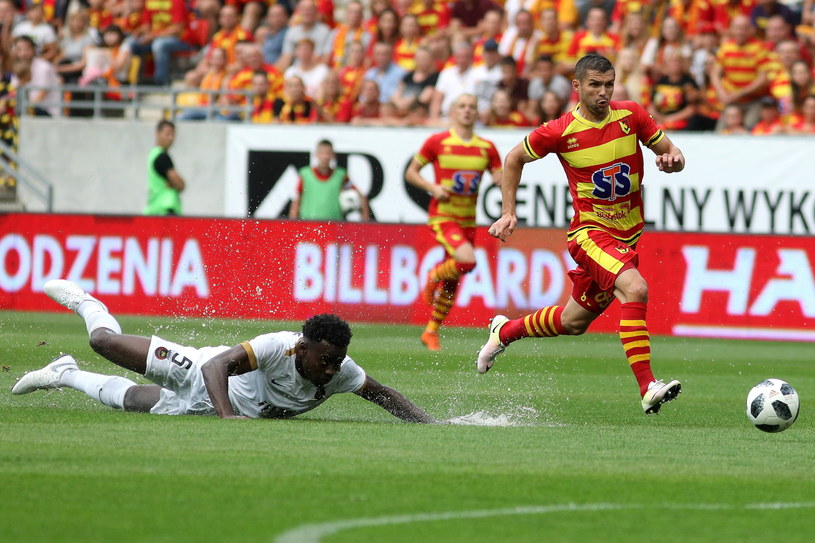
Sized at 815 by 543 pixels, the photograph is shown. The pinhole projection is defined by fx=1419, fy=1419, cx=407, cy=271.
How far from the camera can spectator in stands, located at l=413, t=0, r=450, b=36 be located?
22.0m

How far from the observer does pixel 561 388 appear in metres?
11.8

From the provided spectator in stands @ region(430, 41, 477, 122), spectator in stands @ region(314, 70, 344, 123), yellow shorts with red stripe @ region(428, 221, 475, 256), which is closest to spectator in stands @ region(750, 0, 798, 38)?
spectator in stands @ region(430, 41, 477, 122)

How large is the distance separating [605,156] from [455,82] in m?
11.2

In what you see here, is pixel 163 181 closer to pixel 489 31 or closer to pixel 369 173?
pixel 369 173

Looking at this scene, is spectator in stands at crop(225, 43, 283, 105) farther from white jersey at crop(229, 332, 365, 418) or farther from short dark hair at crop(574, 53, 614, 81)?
white jersey at crop(229, 332, 365, 418)

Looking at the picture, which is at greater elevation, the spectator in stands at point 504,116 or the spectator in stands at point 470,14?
the spectator in stands at point 470,14

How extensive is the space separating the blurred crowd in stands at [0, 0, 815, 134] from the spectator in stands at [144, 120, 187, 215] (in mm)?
2421

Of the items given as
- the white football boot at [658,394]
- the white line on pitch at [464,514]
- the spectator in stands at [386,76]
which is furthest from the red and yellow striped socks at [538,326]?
the spectator in stands at [386,76]

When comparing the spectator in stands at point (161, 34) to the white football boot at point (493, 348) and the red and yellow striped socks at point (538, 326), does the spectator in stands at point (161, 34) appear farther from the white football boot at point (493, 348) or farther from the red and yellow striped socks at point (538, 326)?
the red and yellow striped socks at point (538, 326)

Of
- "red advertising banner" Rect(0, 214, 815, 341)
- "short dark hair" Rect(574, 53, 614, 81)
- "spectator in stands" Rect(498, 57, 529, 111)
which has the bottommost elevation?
"red advertising banner" Rect(0, 214, 815, 341)

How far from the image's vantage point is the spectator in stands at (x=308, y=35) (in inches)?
873

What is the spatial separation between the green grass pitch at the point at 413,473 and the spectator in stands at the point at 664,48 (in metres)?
9.37

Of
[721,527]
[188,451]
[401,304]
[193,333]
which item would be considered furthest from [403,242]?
[721,527]

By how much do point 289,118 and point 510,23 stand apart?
368 cm
